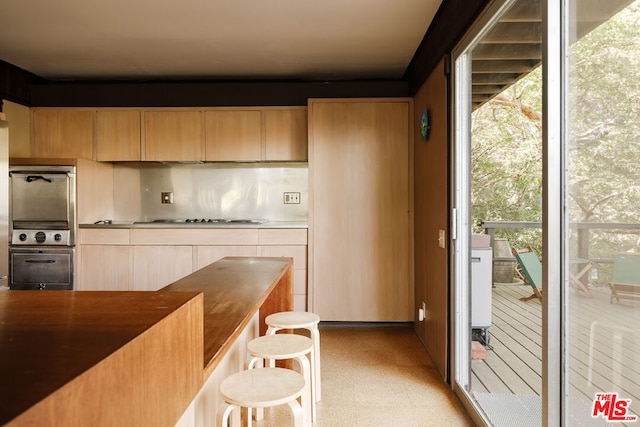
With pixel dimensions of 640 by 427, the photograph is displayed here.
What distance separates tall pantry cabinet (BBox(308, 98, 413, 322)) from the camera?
4109 millimetres

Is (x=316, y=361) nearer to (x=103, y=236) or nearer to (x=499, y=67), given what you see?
(x=499, y=67)

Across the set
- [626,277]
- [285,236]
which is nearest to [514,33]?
[626,277]

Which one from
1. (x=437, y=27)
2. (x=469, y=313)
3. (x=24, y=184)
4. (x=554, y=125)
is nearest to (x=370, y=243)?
(x=469, y=313)

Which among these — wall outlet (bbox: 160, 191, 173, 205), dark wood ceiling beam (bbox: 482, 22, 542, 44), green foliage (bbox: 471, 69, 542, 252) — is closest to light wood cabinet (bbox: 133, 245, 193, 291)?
wall outlet (bbox: 160, 191, 173, 205)

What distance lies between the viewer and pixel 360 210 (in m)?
4.14

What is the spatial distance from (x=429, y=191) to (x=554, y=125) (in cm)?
179

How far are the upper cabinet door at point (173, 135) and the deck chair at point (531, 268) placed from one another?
324 centimetres

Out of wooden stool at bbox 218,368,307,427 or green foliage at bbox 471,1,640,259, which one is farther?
wooden stool at bbox 218,368,307,427

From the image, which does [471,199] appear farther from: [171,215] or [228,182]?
[171,215]

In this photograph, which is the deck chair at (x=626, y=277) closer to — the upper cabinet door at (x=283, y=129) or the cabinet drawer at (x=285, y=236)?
the cabinet drawer at (x=285, y=236)

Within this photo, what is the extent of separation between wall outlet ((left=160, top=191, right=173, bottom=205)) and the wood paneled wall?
8.86ft

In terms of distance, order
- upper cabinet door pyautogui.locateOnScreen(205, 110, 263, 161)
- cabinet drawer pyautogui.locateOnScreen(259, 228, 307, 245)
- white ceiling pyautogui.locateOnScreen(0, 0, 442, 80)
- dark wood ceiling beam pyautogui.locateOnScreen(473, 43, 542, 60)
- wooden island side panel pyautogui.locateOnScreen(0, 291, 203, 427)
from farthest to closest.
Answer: upper cabinet door pyautogui.locateOnScreen(205, 110, 263, 161) → cabinet drawer pyautogui.locateOnScreen(259, 228, 307, 245) → white ceiling pyautogui.locateOnScreen(0, 0, 442, 80) → dark wood ceiling beam pyautogui.locateOnScreen(473, 43, 542, 60) → wooden island side panel pyautogui.locateOnScreen(0, 291, 203, 427)

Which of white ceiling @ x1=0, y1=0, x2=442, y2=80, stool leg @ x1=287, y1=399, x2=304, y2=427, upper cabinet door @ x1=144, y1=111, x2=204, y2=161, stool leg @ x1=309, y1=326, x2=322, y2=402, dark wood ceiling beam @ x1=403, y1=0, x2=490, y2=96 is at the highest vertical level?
white ceiling @ x1=0, y1=0, x2=442, y2=80

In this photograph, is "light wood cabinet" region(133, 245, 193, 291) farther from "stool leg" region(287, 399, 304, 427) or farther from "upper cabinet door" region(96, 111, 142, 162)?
"stool leg" region(287, 399, 304, 427)
